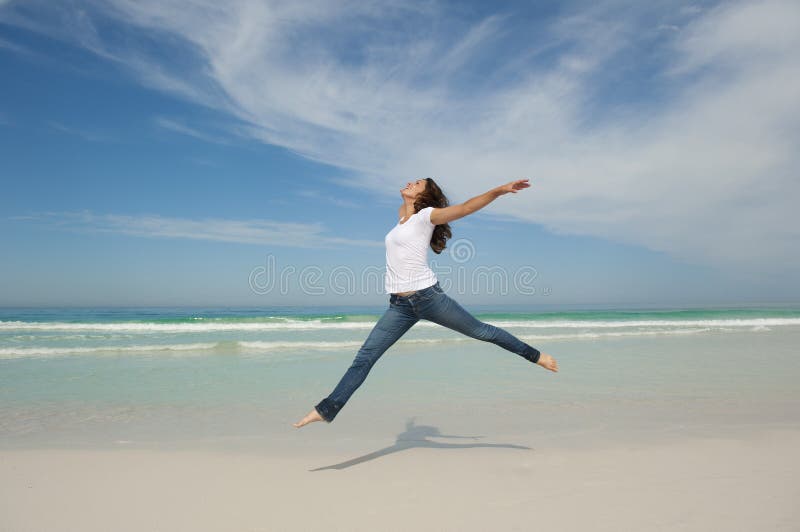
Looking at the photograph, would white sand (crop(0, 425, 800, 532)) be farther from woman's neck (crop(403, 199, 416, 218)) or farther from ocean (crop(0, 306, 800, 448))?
woman's neck (crop(403, 199, 416, 218))

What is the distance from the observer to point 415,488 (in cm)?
330

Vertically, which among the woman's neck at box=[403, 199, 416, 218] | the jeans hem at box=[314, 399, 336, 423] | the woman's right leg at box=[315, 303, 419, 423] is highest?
the woman's neck at box=[403, 199, 416, 218]

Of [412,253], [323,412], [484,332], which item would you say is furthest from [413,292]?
[323,412]

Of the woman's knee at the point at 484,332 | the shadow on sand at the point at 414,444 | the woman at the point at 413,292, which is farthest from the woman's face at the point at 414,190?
the shadow on sand at the point at 414,444

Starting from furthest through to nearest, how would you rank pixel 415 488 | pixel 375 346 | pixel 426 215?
pixel 375 346
pixel 426 215
pixel 415 488

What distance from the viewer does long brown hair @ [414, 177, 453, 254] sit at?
12.4 feet

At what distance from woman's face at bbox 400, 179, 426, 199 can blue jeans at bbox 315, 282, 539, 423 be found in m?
0.69

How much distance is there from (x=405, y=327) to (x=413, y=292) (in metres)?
0.33

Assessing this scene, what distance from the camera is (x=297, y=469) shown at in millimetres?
3719

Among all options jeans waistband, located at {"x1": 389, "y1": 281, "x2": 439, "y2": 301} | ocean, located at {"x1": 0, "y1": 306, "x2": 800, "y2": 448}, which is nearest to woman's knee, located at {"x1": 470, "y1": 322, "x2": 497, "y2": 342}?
jeans waistband, located at {"x1": 389, "y1": 281, "x2": 439, "y2": 301}

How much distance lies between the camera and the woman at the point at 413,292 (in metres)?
3.63

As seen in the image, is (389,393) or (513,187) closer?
(513,187)

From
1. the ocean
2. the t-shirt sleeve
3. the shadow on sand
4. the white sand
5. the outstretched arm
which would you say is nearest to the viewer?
the white sand

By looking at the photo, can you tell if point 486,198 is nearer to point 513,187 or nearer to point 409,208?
point 513,187
